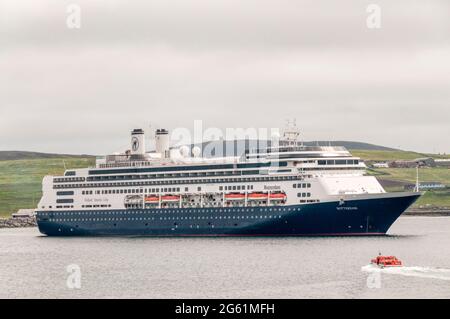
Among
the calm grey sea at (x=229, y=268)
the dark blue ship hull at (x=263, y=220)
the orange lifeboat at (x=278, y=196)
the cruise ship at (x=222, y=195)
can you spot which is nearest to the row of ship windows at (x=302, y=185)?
the cruise ship at (x=222, y=195)

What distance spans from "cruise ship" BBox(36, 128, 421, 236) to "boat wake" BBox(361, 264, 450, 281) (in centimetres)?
2495

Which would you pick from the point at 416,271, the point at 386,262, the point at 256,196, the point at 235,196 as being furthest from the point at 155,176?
the point at 416,271

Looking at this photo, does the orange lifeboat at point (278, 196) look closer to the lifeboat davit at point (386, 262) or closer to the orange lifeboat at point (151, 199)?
the orange lifeboat at point (151, 199)

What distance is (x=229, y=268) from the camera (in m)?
79.8

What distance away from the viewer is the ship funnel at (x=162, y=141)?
12219 centimetres

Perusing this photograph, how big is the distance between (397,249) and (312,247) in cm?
730

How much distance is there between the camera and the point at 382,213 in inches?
4072

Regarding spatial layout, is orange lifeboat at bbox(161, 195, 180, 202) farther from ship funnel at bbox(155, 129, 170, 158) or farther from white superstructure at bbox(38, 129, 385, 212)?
ship funnel at bbox(155, 129, 170, 158)

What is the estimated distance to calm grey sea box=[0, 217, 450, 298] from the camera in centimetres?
6856

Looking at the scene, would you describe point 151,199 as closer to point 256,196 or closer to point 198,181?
point 198,181

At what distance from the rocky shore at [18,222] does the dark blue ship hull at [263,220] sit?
191 feet
